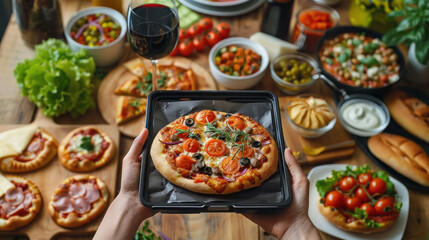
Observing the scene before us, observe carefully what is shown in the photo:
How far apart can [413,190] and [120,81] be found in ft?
8.05

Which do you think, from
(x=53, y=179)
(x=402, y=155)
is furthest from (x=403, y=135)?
(x=53, y=179)

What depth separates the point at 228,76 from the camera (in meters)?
3.57

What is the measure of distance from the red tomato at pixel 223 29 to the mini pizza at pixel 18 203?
2.04 m

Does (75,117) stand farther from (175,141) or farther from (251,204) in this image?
(251,204)

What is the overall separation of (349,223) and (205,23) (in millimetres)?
2201

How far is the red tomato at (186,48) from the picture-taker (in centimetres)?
387

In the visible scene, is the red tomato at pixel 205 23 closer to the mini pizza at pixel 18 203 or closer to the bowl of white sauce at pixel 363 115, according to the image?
the bowl of white sauce at pixel 363 115

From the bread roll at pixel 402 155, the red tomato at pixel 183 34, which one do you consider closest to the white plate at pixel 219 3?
the red tomato at pixel 183 34

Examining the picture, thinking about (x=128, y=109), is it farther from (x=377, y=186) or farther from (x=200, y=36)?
(x=377, y=186)

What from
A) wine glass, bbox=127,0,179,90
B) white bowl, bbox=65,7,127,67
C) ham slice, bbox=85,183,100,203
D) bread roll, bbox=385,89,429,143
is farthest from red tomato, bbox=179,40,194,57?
bread roll, bbox=385,89,429,143

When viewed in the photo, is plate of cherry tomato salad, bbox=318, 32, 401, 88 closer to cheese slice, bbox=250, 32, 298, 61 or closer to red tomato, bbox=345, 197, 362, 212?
cheese slice, bbox=250, 32, 298, 61

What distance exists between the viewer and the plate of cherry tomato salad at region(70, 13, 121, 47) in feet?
12.3

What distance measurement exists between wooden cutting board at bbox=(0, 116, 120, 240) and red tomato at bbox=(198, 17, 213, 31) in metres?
1.32

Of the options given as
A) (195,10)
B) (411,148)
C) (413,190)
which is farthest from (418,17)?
(195,10)
